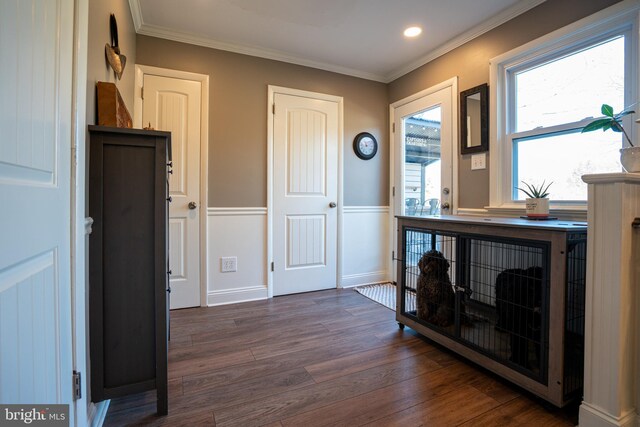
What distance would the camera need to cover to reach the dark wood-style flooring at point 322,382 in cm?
133

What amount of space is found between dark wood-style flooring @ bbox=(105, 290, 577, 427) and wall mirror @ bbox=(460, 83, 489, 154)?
1651mm

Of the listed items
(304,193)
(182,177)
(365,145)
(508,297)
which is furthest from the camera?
(365,145)

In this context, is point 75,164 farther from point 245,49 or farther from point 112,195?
point 245,49

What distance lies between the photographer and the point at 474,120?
257 cm

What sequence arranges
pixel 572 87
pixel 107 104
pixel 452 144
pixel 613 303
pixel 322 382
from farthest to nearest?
pixel 452 144
pixel 572 87
pixel 322 382
pixel 107 104
pixel 613 303

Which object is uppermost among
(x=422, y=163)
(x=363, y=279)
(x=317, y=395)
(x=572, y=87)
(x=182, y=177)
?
(x=572, y=87)

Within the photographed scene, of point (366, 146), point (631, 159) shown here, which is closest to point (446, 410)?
point (631, 159)

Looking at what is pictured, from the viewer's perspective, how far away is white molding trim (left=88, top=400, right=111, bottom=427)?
1178mm

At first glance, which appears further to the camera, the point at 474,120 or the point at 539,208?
the point at 474,120

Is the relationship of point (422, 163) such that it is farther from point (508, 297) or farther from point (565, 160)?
point (508, 297)

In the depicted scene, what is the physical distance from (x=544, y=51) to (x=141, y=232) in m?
2.76

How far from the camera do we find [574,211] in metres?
1.92

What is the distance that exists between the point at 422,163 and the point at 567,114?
4.29 feet

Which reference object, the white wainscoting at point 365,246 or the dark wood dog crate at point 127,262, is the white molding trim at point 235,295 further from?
the dark wood dog crate at point 127,262
